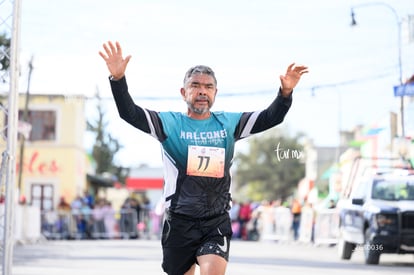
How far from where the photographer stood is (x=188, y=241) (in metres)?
6.77

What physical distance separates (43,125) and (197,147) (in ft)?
153

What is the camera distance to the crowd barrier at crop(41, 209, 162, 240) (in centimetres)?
3819

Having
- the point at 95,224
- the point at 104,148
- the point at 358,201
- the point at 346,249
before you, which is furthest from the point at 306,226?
the point at 104,148

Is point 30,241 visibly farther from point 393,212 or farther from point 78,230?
point 393,212

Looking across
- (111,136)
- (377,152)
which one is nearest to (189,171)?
(377,152)

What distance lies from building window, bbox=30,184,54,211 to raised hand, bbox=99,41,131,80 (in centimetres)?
4354

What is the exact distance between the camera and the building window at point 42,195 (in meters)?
50.0

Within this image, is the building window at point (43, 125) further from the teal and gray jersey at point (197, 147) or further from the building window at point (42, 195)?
the teal and gray jersey at point (197, 147)

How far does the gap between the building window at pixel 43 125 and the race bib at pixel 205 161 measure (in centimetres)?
4637

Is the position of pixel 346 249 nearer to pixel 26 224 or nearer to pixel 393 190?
pixel 393 190

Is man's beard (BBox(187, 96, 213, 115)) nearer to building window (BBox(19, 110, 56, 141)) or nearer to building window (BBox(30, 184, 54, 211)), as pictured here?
building window (BBox(30, 184, 54, 211))

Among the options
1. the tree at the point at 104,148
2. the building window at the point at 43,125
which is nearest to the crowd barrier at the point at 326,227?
the building window at the point at 43,125

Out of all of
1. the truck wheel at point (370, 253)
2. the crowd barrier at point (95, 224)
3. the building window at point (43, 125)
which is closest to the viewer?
the truck wheel at point (370, 253)

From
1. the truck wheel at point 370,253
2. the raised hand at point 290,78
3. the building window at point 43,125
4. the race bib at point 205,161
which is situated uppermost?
the building window at point 43,125
